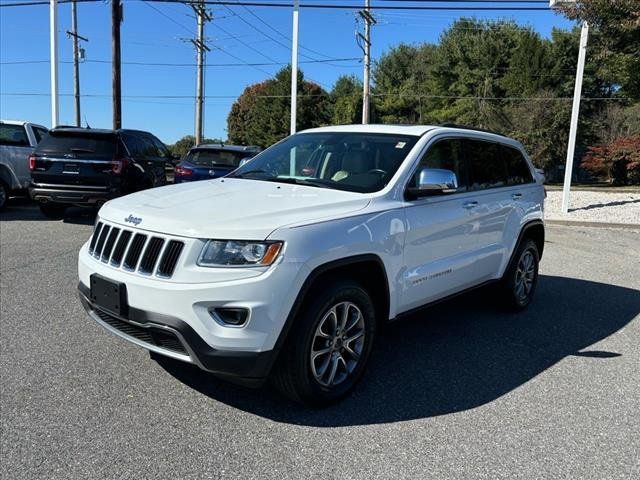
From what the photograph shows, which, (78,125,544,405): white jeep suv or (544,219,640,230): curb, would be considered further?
(544,219,640,230): curb

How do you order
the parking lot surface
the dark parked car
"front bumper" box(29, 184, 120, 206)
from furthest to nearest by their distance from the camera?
the dark parked car
"front bumper" box(29, 184, 120, 206)
the parking lot surface

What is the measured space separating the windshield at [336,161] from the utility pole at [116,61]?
599 inches

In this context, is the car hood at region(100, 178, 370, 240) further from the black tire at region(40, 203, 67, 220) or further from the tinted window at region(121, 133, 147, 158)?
the black tire at region(40, 203, 67, 220)

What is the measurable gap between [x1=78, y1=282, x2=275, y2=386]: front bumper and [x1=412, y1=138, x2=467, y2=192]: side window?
198cm

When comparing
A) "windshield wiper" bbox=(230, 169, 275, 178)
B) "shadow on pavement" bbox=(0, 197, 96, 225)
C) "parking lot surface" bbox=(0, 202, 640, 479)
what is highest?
"windshield wiper" bbox=(230, 169, 275, 178)

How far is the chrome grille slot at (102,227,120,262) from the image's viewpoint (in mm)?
3529

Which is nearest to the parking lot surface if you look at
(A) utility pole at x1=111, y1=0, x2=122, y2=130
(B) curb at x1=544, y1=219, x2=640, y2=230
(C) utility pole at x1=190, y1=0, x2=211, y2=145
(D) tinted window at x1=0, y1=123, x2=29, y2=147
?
(D) tinted window at x1=0, y1=123, x2=29, y2=147

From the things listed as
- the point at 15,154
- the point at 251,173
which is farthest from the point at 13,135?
the point at 251,173

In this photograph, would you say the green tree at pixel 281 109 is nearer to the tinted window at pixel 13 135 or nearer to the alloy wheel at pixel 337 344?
the tinted window at pixel 13 135

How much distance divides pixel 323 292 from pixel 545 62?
46.6 metres

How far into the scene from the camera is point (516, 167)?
5887 mm

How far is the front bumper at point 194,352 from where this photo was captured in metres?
3.04

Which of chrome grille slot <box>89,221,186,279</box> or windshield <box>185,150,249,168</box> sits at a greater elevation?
windshield <box>185,150,249,168</box>

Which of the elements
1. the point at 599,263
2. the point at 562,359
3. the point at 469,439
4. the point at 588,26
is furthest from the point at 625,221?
the point at 469,439
